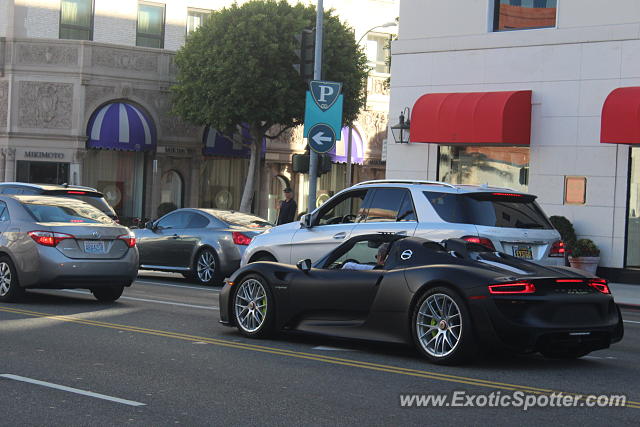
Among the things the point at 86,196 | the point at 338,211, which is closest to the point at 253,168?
the point at 86,196

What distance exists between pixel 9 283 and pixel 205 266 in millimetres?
5862

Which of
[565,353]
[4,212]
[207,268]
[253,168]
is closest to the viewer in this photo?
[565,353]

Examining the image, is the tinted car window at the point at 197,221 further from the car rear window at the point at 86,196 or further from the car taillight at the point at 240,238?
the car rear window at the point at 86,196

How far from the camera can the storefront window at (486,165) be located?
25.0 metres

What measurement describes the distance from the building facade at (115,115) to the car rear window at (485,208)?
84.7 feet

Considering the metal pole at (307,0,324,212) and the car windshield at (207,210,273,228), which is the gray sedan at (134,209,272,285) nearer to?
the car windshield at (207,210,273,228)

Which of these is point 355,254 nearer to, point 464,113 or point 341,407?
point 341,407

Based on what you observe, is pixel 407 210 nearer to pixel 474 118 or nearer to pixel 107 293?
pixel 107 293

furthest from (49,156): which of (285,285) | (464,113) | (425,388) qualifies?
(425,388)

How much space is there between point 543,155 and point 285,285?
47.6 ft

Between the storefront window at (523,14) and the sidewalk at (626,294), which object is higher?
the storefront window at (523,14)

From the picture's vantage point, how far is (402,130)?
2662 centimetres

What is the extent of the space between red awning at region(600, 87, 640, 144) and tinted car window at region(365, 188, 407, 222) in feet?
29.5

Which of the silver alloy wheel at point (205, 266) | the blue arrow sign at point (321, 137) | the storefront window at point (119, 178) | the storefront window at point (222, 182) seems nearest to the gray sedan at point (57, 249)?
the silver alloy wheel at point (205, 266)
